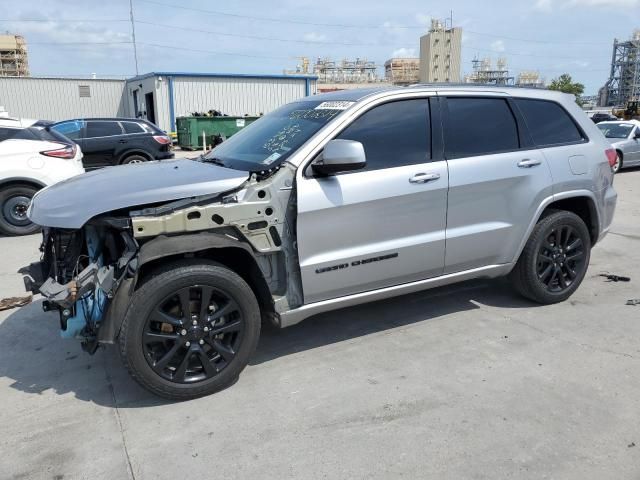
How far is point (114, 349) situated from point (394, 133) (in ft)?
8.71

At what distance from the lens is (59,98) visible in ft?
103

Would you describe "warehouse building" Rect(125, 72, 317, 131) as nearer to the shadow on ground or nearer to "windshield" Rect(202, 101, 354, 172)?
the shadow on ground

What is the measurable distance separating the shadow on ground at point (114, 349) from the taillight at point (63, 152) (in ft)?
11.8

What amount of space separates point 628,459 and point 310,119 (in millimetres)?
2816

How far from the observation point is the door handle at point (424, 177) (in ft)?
12.1

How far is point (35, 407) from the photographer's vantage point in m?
3.23

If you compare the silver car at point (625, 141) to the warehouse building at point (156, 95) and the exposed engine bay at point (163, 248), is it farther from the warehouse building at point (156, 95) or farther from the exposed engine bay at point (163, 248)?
the warehouse building at point (156, 95)

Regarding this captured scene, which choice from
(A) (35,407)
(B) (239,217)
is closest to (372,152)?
(B) (239,217)

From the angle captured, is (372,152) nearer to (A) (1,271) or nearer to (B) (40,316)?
(B) (40,316)

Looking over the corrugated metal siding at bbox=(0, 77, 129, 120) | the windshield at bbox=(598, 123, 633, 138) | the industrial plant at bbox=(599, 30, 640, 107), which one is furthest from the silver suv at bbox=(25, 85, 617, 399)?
the industrial plant at bbox=(599, 30, 640, 107)

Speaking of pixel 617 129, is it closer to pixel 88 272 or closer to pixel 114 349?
pixel 114 349

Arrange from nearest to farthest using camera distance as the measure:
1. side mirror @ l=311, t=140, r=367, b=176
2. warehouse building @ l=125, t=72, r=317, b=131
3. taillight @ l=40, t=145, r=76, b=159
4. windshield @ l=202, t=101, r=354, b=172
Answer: side mirror @ l=311, t=140, r=367, b=176 < windshield @ l=202, t=101, r=354, b=172 < taillight @ l=40, t=145, r=76, b=159 < warehouse building @ l=125, t=72, r=317, b=131

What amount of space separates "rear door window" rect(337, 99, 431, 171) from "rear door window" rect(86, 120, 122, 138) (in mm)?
11198

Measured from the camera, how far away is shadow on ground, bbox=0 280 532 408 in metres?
3.45
